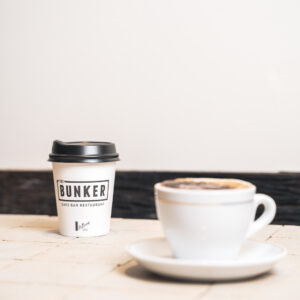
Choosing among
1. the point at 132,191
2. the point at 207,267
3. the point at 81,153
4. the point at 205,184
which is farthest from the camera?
the point at 132,191

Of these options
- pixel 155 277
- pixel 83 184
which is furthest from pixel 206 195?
pixel 83 184

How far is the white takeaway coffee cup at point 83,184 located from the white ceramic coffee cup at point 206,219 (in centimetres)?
44

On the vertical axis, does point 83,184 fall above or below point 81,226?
above

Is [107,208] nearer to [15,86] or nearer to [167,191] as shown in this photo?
[167,191]

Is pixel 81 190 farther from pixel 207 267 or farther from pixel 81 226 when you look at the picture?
pixel 207 267

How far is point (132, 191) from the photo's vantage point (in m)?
1.93

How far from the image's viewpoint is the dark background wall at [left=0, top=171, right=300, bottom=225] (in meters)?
1.83

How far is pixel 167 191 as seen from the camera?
0.95 meters

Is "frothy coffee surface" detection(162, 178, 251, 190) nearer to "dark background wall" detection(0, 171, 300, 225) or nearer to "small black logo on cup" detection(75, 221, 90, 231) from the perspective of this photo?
"small black logo on cup" detection(75, 221, 90, 231)

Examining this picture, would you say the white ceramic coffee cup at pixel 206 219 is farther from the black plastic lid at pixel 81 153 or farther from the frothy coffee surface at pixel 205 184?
the black plastic lid at pixel 81 153

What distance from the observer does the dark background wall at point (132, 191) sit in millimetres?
1826

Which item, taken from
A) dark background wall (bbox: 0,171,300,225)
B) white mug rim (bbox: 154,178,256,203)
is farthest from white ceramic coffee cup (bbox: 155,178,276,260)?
dark background wall (bbox: 0,171,300,225)

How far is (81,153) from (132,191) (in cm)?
58

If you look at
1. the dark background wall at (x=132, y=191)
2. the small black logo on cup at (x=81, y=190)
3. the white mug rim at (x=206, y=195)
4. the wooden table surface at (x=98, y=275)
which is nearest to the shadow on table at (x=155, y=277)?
the wooden table surface at (x=98, y=275)
